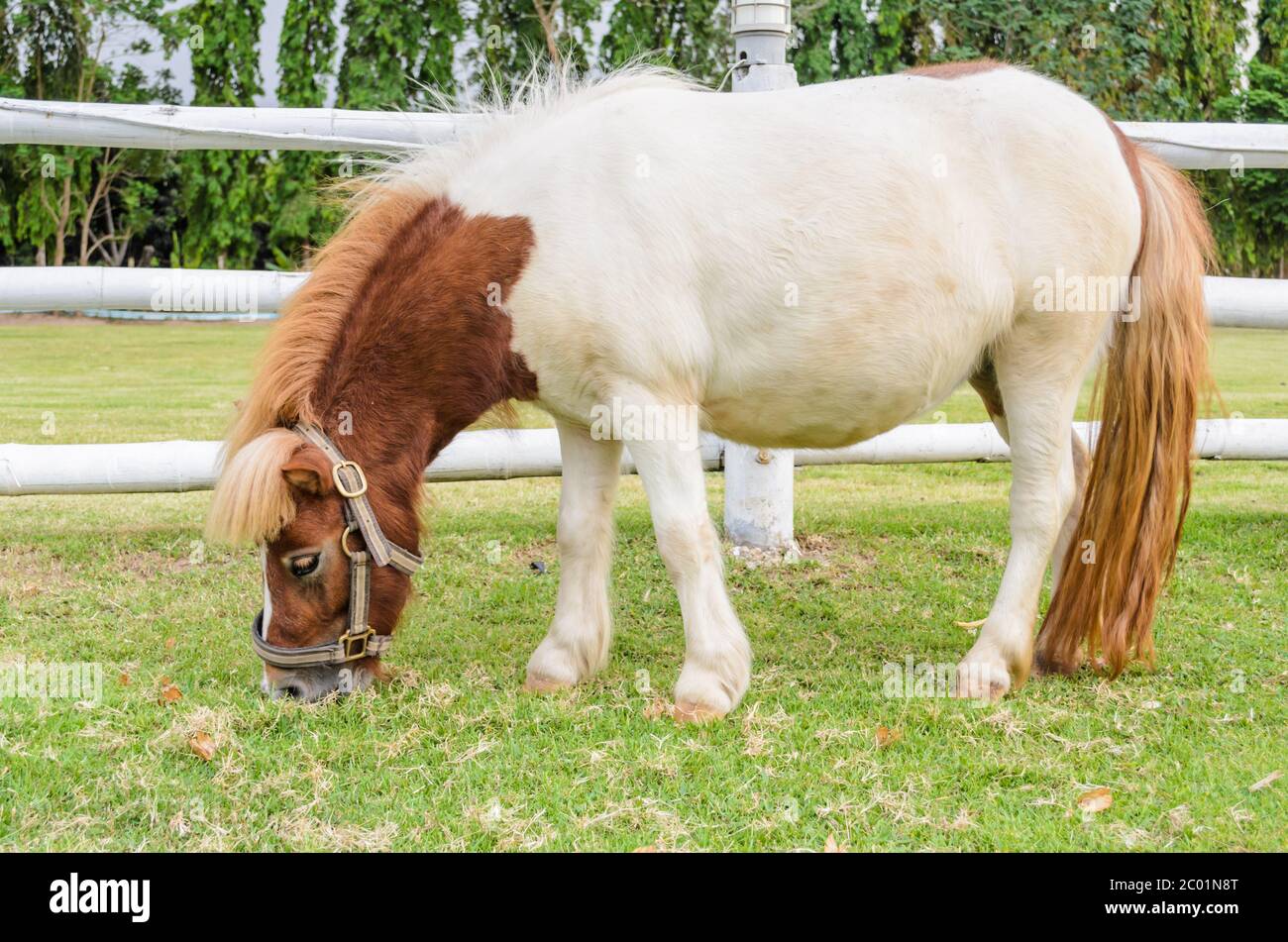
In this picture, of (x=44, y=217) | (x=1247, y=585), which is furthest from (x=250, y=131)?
(x=44, y=217)

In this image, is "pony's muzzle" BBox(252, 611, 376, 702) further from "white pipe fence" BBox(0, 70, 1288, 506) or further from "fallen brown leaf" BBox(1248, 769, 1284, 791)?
"fallen brown leaf" BBox(1248, 769, 1284, 791)

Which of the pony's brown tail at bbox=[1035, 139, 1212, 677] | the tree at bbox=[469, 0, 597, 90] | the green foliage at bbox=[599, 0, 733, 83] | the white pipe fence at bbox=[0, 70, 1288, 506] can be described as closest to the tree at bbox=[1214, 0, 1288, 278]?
the green foliage at bbox=[599, 0, 733, 83]

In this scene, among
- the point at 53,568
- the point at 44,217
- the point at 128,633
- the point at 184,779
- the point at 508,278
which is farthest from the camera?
the point at 44,217

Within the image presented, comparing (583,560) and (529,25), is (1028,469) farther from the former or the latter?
(529,25)

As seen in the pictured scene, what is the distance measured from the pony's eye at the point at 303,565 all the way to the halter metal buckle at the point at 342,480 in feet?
0.74

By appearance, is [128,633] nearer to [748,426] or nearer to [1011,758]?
[748,426]

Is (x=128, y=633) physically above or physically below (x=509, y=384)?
below

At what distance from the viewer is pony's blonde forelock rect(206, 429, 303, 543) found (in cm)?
345

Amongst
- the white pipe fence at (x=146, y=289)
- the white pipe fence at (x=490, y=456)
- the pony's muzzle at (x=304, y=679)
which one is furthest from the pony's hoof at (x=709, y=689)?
the white pipe fence at (x=146, y=289)

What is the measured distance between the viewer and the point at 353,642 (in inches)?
149

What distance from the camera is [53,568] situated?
566cm

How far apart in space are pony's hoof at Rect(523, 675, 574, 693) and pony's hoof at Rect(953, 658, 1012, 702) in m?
1.44

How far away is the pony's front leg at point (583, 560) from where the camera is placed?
14.0 feet

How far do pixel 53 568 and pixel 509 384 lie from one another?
3145 mm
